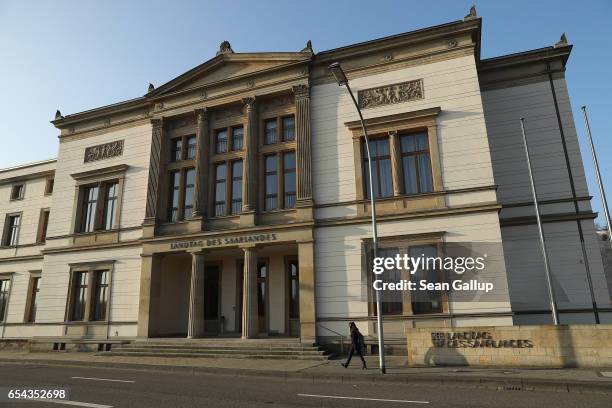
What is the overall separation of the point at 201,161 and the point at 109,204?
7.38 meters

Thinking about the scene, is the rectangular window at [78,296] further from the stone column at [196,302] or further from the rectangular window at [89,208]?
the stone column at [196,302]

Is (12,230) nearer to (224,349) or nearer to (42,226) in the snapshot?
(42,226)

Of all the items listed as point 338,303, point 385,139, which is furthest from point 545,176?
point 338,303

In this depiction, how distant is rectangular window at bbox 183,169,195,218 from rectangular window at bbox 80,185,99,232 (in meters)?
6.48

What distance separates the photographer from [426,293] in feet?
56.3

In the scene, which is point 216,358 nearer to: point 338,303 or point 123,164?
point 338,303

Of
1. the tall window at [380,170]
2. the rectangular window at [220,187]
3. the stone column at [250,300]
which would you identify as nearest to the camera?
the stone column at [250,300]

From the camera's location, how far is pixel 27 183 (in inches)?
1220

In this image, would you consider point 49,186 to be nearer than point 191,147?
No

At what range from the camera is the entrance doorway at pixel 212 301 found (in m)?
22.5

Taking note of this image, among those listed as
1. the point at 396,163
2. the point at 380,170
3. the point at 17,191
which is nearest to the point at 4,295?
the point at 17,191

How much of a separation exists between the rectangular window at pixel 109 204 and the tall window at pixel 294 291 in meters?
11.6

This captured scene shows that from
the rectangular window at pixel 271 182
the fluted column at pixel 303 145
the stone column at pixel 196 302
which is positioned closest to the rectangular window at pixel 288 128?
the fluted column at pixel 303 145

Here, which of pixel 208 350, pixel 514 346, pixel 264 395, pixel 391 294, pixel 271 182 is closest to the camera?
pixel 264 395
